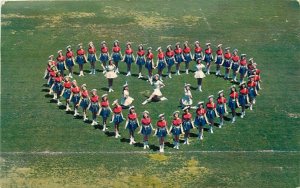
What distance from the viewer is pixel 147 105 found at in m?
26.1

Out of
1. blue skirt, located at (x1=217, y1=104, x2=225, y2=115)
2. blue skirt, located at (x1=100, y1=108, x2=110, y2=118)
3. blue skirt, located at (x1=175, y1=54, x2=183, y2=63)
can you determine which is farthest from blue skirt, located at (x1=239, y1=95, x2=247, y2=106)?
blue skirt, located at (x1=100, y1=108, x2=110, y2=118)

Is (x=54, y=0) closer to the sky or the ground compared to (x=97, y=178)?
closer to the sky

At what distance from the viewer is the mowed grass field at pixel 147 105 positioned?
21.1 metres

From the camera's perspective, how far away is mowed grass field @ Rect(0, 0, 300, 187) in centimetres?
2112

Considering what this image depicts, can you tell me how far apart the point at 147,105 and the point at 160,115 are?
4.33 metres

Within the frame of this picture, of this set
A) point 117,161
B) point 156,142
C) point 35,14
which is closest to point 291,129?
point 156,142

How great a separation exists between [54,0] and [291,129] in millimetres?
20837

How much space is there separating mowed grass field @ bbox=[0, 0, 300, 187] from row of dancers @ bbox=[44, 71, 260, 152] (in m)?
0.44

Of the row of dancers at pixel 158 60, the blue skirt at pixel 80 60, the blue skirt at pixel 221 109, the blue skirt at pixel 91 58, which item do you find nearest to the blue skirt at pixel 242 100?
the blue skirt at pixel 221 109

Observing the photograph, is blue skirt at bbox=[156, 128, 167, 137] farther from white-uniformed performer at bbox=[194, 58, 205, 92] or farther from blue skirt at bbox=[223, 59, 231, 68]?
blue skirt at bbox=[223, 59, 231, 68]

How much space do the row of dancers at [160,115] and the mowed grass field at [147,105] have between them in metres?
0.44

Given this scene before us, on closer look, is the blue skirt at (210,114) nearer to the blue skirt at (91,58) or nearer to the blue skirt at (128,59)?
the blue skirt at (128,59)

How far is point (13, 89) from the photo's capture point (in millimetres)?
27594

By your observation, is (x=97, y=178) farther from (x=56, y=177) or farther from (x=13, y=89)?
(x=13, y=89)
